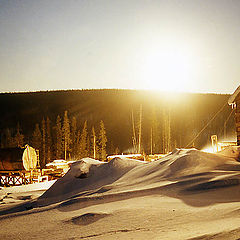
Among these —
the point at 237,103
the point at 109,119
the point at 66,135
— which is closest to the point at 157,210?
the point at 237,103

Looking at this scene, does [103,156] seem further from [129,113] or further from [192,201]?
[192,201]

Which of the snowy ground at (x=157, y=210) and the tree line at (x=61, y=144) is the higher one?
the snowy ground at (x=157, y=210)

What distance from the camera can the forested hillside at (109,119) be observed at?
55625 mm

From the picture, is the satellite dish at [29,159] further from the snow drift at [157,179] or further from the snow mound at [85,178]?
the snow mound at [85,178]

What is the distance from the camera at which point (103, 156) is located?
5300 cm

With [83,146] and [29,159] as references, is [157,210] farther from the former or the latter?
[83,146]

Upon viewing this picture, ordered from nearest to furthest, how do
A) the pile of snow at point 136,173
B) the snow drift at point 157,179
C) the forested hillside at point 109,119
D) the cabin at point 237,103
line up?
the snow drift at point 157,179 < the pile of snow at point 136,173 < the cabin at point 237,103 < the forested hillside at point 109,119

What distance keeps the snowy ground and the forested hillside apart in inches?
1845

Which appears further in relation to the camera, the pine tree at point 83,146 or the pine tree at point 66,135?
the pine tree at point 83,146

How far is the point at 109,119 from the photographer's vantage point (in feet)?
266

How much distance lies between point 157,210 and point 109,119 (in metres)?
77.0

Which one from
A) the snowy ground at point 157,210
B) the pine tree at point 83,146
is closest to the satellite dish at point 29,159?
the snowy ground at point 157,210

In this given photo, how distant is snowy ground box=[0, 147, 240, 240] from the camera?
334 cm

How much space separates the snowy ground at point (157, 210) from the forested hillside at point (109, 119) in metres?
46.9
